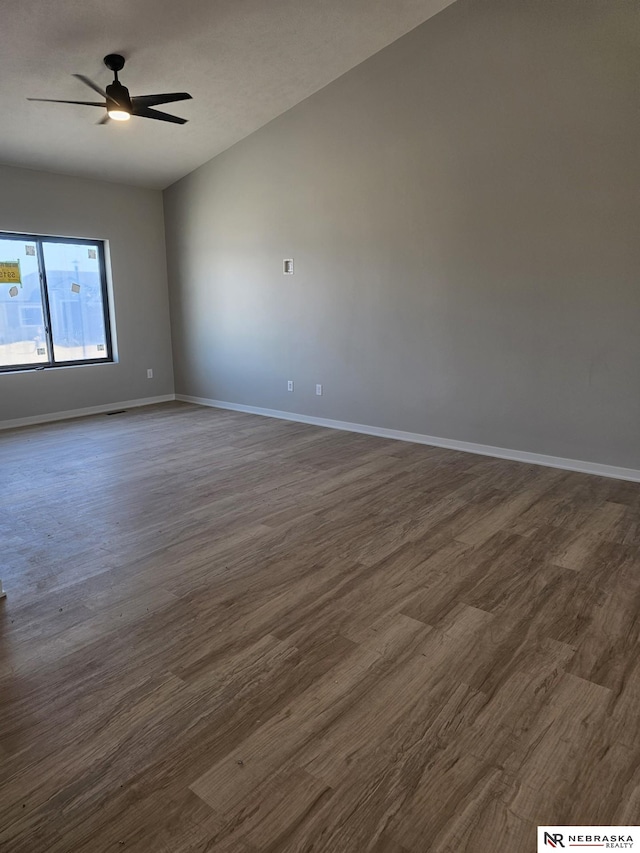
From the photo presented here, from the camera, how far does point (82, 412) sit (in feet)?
21.9

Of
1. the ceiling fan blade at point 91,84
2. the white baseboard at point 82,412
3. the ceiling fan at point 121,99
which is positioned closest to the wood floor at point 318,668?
the white baseboard at point 82,412

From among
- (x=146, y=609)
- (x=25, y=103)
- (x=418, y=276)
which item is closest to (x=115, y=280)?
(x=25, y=103)

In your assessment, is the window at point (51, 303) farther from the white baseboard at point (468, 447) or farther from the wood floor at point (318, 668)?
the wood floor at point (318, 668)

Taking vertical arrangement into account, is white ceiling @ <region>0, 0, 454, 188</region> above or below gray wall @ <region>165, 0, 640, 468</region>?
above

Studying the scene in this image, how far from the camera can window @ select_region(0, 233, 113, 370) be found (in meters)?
5.95

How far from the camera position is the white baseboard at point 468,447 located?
13.3ft

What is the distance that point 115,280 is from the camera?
679 centimetres

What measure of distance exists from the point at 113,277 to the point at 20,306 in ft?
3.95

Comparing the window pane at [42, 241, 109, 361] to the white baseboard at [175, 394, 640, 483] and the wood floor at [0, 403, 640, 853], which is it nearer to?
the white baseboard at [175, 394, 640, 483]

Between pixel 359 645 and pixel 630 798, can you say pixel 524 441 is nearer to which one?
pixel 359 645

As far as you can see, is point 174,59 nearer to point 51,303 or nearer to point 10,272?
point 10,272

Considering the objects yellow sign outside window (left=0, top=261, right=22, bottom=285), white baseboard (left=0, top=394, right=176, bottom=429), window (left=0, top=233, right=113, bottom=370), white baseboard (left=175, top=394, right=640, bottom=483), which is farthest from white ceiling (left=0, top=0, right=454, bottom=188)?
white baseboard (left=175, top=394, right=640, bottom=483)

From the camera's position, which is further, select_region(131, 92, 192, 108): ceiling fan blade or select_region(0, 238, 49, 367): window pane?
select_region(0, 238, 49, 367): window pane
